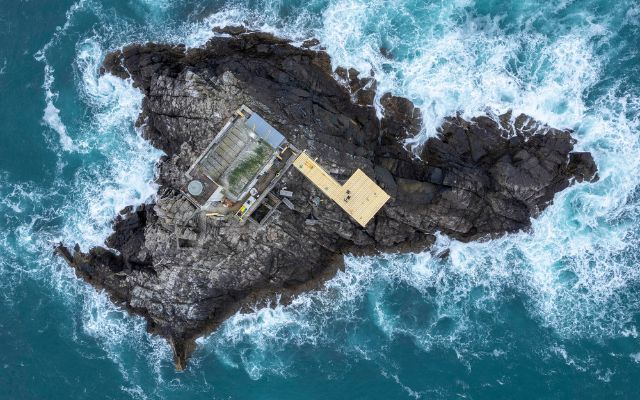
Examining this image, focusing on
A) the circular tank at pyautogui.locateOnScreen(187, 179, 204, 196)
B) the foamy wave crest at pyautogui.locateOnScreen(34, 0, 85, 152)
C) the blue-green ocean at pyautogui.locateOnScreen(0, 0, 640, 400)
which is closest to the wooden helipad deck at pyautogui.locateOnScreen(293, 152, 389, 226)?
the circular tank at pyautogui.locateOnScreen(187, 179, 204, 196)

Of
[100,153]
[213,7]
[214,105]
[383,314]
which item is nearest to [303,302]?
[383,314]

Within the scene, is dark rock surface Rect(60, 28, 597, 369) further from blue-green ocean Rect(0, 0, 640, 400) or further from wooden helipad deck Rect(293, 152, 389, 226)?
wooden helipad deck Rect(293, 152, 389, 226)

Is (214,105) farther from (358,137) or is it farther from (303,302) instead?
(303,302)

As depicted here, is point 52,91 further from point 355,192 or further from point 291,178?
point 355,192

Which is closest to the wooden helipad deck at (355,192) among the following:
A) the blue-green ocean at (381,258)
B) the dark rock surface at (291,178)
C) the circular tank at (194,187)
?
the dark rock surface at (291,178)

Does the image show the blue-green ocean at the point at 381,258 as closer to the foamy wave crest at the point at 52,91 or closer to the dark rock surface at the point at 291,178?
the foamy wave crest at the point at 52,91

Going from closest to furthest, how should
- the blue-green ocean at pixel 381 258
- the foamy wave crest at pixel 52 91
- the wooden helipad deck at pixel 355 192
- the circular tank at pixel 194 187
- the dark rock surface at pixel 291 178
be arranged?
the circular tank at pixel 194 187 < the wooden helipad deck at pixel 355 192 < the dark rock surface at pixel 291 178 < the blue-green ocean at pixel 381 258 < the foamy wave crest at pixel 52 91
